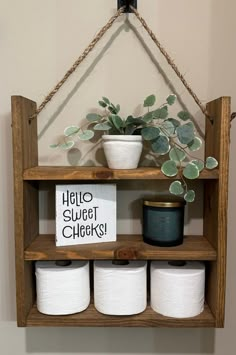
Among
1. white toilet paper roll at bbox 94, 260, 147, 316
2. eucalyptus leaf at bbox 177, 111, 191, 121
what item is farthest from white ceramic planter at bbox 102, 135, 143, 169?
white toilet paper roll at bbox 94, 260, 147, 316

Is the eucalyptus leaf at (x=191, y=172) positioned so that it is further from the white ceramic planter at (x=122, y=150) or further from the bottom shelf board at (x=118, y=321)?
the bottom shelf board at (x=118, y=321)

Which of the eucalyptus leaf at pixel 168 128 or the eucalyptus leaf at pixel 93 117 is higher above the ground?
the eucalyptus leaf at pixel 93 117

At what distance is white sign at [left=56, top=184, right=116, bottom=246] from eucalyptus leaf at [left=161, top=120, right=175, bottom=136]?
0.55 ft

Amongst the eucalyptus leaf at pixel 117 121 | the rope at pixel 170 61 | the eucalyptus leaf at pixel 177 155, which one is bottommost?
the eucalyptus leaf at pixel 177 155

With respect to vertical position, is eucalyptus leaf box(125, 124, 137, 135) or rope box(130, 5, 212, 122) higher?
rope box(130, 5, 212, 122)

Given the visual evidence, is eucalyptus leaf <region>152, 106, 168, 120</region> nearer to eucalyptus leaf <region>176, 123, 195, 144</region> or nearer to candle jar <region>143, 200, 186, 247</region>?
eucalyptus leaf <region>176, 123, 195, 144</region>

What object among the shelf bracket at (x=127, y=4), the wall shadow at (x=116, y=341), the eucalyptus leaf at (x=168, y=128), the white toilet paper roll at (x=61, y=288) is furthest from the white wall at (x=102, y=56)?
the wall shadow at (x=116, y=341)

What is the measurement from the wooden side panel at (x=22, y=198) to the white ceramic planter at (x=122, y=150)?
0.17 metres

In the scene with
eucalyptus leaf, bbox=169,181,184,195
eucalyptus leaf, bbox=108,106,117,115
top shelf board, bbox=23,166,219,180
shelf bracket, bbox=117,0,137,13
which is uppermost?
shelf bracket, bbox=117,0,137,13

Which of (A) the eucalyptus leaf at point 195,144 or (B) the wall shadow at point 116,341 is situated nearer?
(A) the eucalyptus leaf at point 195,144

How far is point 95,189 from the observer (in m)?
0.77

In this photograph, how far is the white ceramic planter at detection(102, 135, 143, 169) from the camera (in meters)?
0.71

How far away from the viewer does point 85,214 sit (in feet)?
2.49

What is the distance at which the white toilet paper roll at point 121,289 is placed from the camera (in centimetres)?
75
